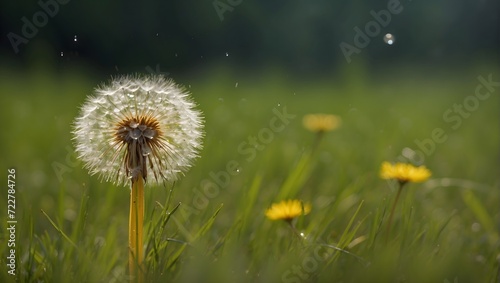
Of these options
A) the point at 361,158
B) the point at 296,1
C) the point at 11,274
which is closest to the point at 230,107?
the point at 361,158

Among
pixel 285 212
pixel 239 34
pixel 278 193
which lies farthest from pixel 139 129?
pixel 239 34

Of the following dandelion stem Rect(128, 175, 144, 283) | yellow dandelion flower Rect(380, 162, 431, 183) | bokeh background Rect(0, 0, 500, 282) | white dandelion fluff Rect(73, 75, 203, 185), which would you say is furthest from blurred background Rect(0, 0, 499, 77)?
dandelion stem Rect(128, 175, 144, 283)

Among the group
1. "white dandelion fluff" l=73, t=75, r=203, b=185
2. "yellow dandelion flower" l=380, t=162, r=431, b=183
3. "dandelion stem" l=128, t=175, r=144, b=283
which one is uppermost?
"white dandelion fluff" l=73, t=75, r=203, b=185

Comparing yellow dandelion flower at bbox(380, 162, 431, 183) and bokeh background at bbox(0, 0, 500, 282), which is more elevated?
bokeh background at bbox(0, 0, 500, 282)

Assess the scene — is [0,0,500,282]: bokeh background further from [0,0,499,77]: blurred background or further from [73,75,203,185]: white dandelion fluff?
[73,75,203,185]: white dandelion fluff

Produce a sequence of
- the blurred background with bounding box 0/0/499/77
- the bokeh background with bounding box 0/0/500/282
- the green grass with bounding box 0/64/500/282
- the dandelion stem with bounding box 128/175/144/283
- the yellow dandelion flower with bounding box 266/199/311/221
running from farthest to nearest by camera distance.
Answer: the blurred background with bounding box 0/0/499/77 < the bokeh background with bounding box 0/0/500/282 < the yellow dandelion flower with bounding box 266/199/311/221 < the green grass with bounding box 0/64/500/282 < the dandelion stem with bounding box 128/175/144/283

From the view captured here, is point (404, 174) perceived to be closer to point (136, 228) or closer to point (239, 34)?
point (136, 228)

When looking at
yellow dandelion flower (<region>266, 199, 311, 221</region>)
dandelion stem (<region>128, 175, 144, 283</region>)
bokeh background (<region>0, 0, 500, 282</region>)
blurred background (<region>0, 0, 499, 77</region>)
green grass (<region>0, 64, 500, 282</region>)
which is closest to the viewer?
dandelion stem (<region>128, 175, 144, 283</region>)

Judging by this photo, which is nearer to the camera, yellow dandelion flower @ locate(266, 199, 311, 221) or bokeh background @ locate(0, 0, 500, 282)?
yellow dandelion flower @ locate(266, 199, 311, 221)

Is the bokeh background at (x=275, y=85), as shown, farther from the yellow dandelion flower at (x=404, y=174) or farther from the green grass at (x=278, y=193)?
the yellow dandelion flower at (x=404, y=174)
